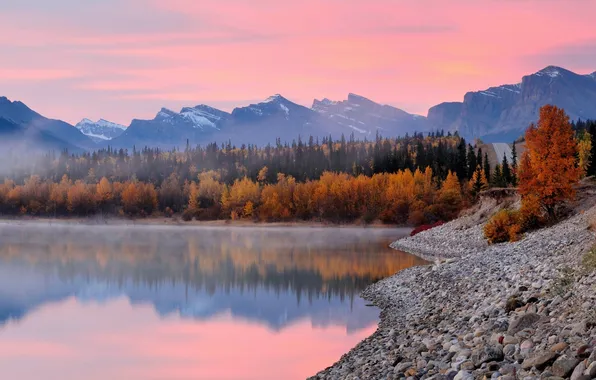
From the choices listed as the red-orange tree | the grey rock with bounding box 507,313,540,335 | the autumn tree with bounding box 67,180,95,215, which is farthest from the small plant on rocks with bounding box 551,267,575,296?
the autumn tree with bounding box 67,180,95,215

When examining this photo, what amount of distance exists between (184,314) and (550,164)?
3248 centimetres

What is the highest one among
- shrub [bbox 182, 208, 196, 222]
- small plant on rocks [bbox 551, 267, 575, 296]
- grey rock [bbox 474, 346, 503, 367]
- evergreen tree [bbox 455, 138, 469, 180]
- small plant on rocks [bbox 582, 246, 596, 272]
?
evergreen tree [bbox 455, 138, 469, 180]

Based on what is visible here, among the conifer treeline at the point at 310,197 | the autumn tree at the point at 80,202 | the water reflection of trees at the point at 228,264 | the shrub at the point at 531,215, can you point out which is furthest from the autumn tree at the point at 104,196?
the shrub at the point at 531,215

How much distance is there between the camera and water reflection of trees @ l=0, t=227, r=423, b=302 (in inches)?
1946

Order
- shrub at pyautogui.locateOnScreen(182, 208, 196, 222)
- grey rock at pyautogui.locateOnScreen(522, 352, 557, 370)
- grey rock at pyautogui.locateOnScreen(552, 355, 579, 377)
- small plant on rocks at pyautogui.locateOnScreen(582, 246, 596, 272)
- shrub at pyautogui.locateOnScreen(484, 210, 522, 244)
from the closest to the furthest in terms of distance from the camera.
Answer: grey rock at pyautogui.locateOnScreen(552, 355, 579, 377) → grey rock at pyautogui.locateOnScreen(522, 352, 557, 370) → small plant on rocks at pyautogui.locateOnScreen(582, 246, 596, 272) → shrub at pyautogui.locateOnScreen(484, 210, 522, 244) → shrub at pyautogui.locateOnScreen(182, 208, 196, 222)

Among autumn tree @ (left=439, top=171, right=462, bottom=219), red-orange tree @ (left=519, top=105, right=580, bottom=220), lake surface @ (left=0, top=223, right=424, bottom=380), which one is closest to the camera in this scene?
lake surface @ (left=0, top=223, right=424, bottom=380)

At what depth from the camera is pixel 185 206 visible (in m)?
181

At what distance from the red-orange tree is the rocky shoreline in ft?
62.2

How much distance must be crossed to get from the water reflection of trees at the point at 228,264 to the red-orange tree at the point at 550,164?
1161 cm

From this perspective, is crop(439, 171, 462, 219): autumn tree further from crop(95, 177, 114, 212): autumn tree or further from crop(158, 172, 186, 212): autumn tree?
crop(95, 177, 114, 212): autumn tree

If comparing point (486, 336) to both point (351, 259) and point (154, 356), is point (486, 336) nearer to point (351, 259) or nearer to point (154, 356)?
point (154, 356)

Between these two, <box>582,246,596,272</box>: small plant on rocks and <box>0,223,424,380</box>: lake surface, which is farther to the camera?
<box>0,223,424,380</box>: lake surface

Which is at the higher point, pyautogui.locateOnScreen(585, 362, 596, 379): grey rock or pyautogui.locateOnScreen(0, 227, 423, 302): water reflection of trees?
pyautogui.locateOnScreen(585, 362, 596, 379): grey rock

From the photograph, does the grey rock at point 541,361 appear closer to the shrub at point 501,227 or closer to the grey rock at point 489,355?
the grey rock at point 489,355
